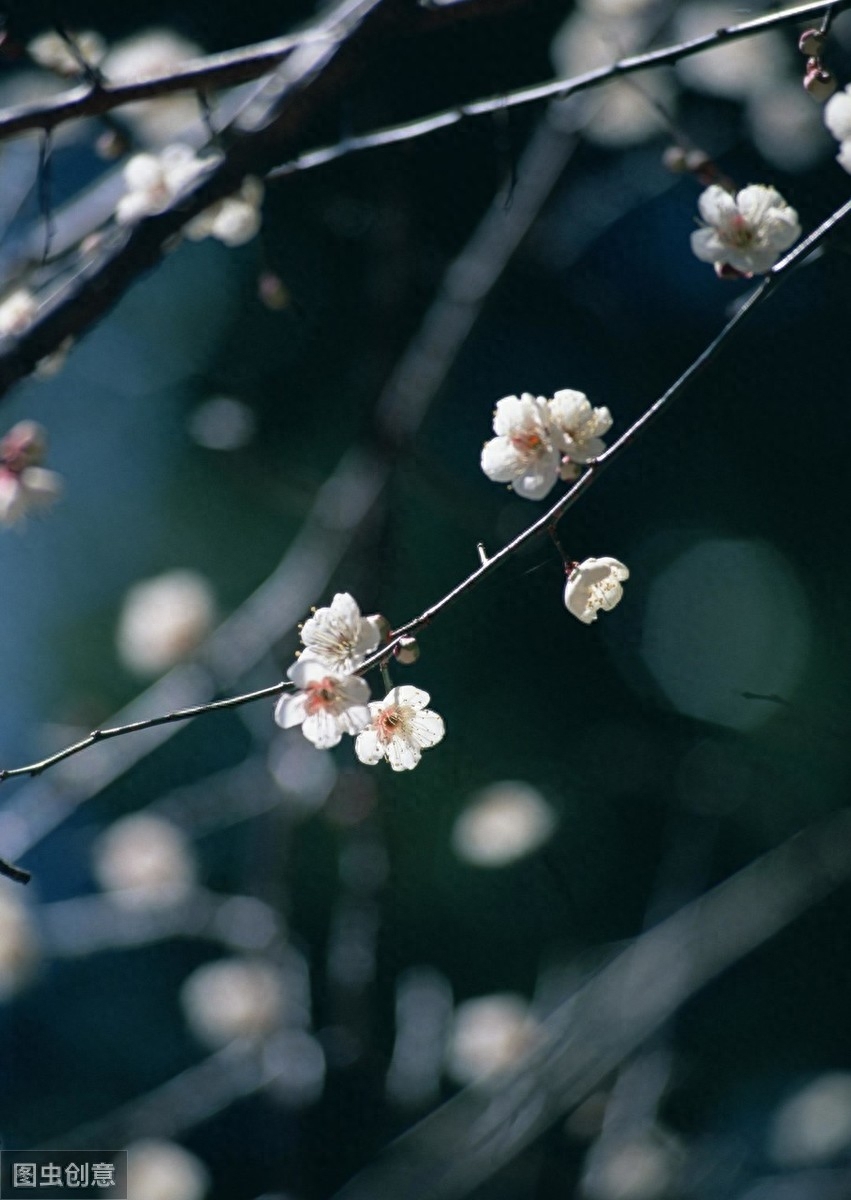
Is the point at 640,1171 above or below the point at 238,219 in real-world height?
below

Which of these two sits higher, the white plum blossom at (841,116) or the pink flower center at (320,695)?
the white plum blossom at (841,116)

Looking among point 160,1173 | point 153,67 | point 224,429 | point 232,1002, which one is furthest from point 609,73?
point 160,1173

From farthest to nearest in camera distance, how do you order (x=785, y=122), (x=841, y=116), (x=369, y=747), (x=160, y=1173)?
(x=785, y=122), (x=160, y=1173), (x=841, y=116), (x=369, y=747)

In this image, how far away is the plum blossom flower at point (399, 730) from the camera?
3.15 ft

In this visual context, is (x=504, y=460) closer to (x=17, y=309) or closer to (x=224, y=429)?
(x=17, y=309)

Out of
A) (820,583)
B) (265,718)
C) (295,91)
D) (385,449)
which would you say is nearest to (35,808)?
(265,718)

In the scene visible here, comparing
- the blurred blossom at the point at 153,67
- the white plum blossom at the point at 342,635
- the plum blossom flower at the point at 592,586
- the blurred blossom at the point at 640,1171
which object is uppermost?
the blurred blossom at the point at 153,67

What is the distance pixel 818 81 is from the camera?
3.47ft

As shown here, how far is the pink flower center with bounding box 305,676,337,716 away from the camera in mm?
874

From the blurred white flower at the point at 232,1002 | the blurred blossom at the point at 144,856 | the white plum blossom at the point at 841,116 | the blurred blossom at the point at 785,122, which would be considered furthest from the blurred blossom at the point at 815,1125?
the blurred blossom at the point at 785,122

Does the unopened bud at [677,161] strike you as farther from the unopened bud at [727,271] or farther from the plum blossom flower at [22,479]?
the plum blossom flower at [22,479]

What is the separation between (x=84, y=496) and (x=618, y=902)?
2.52 meters

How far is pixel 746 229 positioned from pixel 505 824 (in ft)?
6.99

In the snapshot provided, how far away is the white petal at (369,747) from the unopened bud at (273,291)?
682 millimetres
